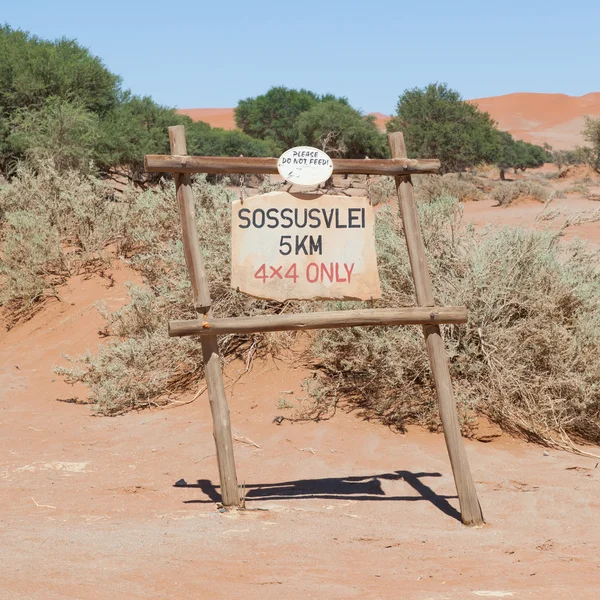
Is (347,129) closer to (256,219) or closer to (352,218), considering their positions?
(352,218)

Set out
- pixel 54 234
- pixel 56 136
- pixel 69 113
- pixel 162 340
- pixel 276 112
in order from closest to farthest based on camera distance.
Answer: pixel 162 340, pixel 54 234, pixel 56 136, pixel 69 113, pixel 276 112

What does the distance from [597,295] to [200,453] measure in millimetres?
3549

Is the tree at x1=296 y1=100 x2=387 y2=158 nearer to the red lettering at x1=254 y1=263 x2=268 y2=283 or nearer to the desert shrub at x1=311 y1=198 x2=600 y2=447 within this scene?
the desert shrub at x1=311 y1=198 x2=600 y2=447

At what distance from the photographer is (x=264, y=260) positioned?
15.9 feet

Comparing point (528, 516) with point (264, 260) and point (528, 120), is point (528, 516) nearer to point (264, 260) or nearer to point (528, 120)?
point (264, 260)

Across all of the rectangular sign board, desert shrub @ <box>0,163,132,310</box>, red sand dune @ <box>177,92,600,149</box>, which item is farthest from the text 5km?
red sand dune @ <box>177,92,600,149</box>

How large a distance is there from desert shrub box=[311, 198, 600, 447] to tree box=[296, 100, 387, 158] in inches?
1014

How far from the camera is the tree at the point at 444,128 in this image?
34.1 metres

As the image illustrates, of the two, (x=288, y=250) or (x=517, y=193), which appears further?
(x=517, y=193)

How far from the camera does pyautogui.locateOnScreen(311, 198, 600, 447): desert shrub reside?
6.63 m

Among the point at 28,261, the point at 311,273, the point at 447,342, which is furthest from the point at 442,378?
the point at 28,261

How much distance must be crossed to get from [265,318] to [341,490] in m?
1.40

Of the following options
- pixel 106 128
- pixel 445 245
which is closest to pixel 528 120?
pixel 106 128

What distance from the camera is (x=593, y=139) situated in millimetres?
32031
